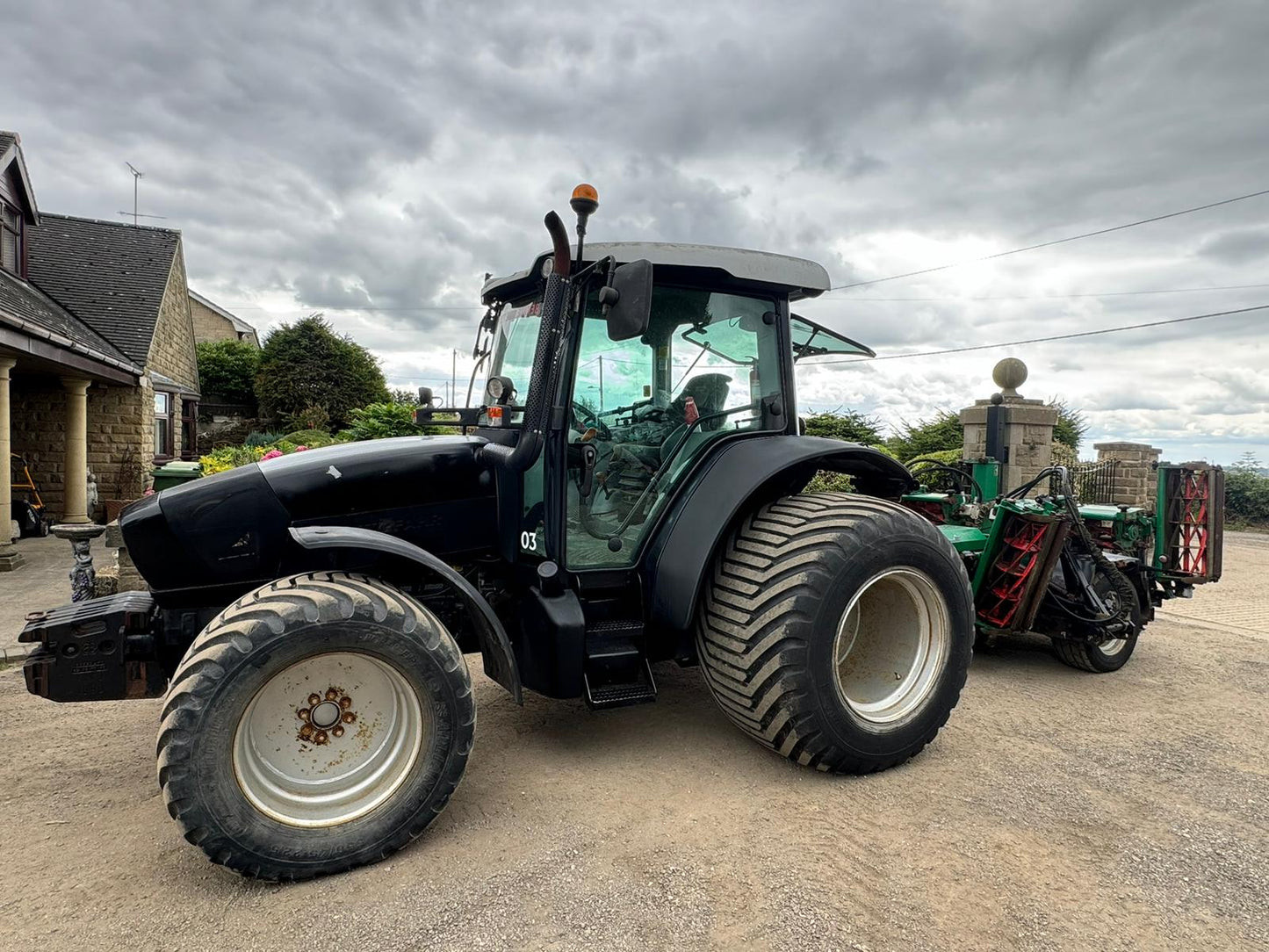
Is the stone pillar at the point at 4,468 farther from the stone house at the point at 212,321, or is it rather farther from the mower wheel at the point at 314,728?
the stone house at the point at 212,321

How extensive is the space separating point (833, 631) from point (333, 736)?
1.94 metres

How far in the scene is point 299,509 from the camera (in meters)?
2.99

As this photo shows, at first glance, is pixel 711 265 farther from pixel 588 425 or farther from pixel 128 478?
pixel 128 478

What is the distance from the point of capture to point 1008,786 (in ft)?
10.5

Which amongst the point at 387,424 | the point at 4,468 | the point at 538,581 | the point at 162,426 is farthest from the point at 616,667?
the point at 162,426

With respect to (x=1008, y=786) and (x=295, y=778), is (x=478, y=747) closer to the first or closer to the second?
(x=295, y=778)

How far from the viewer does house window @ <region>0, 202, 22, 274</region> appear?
1155 cm

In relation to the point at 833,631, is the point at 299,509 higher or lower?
higher

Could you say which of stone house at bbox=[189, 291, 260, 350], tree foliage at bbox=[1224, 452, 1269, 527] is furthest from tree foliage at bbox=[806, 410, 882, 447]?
stone house at bbox=[189, 291, 260, 350]

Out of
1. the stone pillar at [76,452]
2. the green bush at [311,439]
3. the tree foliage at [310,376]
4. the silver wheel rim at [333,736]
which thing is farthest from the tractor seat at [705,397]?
the tree foliage at [310,376]

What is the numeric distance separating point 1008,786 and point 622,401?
2310 millimetres

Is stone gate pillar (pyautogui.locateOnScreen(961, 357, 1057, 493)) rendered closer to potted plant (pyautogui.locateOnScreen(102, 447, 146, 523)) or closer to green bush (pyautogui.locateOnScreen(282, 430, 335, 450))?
green bush (pyautogui.locateOnScreen(282, 430, 335, 450))

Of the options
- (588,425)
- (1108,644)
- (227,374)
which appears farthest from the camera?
(227,374)

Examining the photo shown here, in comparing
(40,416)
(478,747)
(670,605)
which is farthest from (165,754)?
(40,416)
